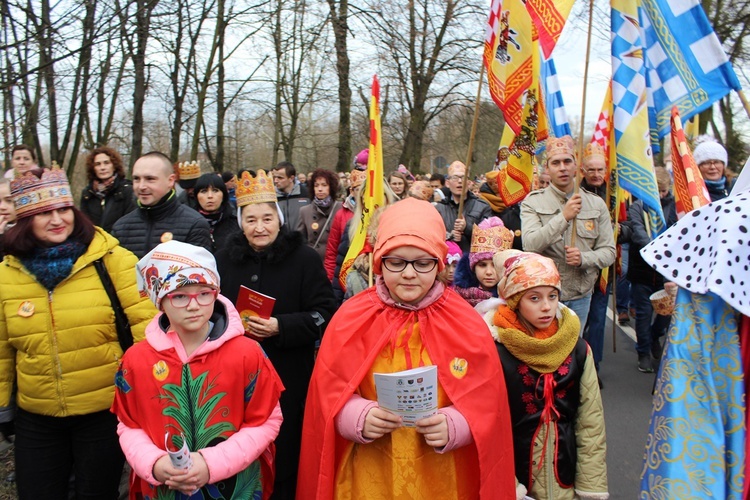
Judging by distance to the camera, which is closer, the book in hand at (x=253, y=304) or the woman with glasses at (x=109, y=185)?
the book in hand at (x=253, y=304)

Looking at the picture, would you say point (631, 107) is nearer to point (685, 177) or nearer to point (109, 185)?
point (685, 177)

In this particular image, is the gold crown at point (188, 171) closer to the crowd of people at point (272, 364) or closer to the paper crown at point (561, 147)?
the crowd of people at point (272, 364)

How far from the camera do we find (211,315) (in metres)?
2.75

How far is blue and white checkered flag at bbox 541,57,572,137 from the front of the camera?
6242 mm

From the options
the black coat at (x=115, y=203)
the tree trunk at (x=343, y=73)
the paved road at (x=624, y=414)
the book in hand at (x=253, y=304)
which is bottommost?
the paved road at (x=624, y=414)

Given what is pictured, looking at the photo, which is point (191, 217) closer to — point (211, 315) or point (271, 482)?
point (211, 315)

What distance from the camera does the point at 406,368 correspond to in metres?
2.48

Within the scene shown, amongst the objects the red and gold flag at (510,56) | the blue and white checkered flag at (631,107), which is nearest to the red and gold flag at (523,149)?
the red and gold flag at (510,56)

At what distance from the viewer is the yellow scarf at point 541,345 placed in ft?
9.19

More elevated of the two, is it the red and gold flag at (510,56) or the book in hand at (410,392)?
the red and gold flag at (510,56)

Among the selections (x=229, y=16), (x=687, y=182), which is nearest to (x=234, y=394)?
(x=687, y=182)

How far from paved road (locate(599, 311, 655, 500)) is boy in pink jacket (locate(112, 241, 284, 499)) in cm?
277

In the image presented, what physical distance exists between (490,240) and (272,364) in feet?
5.76

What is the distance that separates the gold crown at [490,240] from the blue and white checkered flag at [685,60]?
4.49 ft
